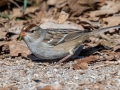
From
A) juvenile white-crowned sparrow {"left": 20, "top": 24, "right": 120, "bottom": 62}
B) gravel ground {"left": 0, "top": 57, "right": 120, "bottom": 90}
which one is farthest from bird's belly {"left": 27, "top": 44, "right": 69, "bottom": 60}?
gravel ground {"left": 0, "top": 57, "right": 120, "bottom": 90}

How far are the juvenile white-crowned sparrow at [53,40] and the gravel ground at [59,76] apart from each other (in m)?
0.18

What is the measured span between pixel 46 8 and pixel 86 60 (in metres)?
3.23

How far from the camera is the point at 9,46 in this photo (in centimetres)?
670

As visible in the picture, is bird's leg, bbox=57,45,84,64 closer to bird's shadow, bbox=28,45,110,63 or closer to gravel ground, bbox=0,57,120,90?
bird's shadow, bbox=28,45,110,63

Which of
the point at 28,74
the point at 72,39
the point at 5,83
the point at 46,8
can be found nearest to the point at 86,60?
the point at 72,39

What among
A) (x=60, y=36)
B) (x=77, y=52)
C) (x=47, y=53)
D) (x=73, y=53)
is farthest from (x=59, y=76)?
(x=77, y=52)

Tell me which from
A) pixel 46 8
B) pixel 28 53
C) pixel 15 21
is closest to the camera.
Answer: pixel 28 53

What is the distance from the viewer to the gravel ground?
513cm

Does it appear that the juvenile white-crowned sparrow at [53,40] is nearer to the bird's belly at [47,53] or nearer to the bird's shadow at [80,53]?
the bird's belly at [47,53]

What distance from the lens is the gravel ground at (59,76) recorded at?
513cm

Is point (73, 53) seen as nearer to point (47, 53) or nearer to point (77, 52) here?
point (77, 52)

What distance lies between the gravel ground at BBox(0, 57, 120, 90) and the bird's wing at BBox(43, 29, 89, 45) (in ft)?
1.13

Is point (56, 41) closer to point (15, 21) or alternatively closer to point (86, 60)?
point (86, 60)

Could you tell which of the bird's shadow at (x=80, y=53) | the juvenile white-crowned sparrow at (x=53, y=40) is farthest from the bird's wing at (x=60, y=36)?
the bird's shadow at (x=80, y=53)
